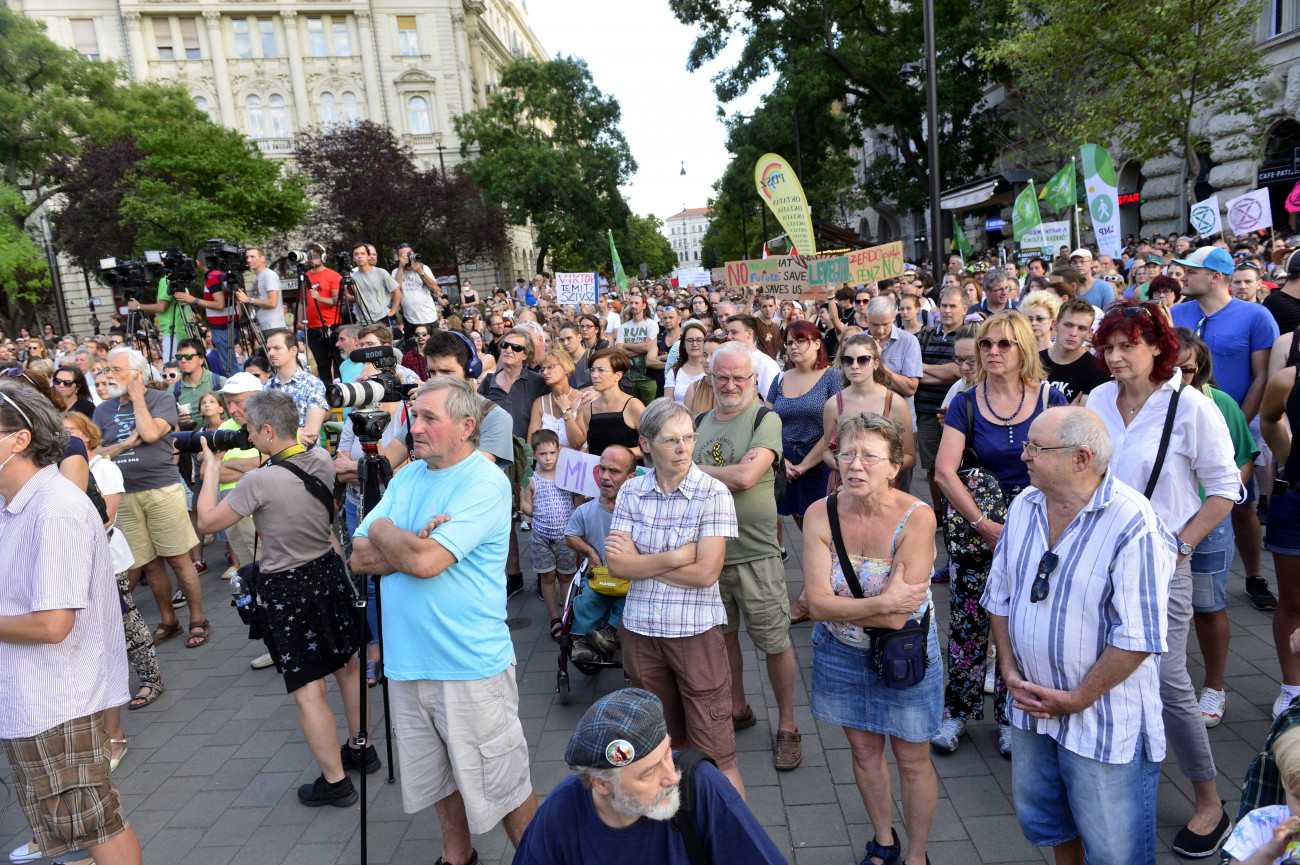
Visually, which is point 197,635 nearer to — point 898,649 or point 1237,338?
point 898,649

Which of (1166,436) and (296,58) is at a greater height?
(296,58)

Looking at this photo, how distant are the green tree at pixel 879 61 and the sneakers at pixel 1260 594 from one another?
23664 mm

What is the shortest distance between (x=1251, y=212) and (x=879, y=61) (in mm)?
17209

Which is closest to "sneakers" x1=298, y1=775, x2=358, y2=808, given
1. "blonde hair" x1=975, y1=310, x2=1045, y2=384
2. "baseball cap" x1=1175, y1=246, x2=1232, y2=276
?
"blonde hair" x1=975, y1=310, x2=1045, y2=384

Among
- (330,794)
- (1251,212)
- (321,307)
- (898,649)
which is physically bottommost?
(330,794)

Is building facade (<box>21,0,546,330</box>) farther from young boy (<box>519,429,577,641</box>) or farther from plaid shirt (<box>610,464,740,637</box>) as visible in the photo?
plaid shirt (<box>610,464,740,637</box>)

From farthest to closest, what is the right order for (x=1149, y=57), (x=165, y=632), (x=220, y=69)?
(x=220, y=69) < (x=1149, y=57) < (x=165, y=632)

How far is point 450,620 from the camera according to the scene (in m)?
2.97

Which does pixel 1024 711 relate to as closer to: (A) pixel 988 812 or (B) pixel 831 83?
(A) pixel 988 812

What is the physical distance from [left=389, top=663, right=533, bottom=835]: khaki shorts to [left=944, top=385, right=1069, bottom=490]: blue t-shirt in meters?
2.44

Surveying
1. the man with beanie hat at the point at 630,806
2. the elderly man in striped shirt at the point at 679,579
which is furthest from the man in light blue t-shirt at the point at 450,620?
the man with beanie hat at the point at 630,806

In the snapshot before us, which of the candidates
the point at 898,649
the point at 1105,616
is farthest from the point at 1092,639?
the point at 898,649

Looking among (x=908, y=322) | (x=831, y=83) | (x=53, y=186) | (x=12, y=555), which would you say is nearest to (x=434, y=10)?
(x=53, y=186)

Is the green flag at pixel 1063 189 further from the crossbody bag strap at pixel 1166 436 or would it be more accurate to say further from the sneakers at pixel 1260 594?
the crossbody bag strap at pixel 1166 436
